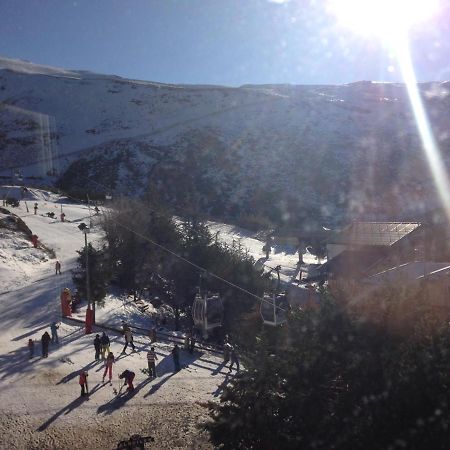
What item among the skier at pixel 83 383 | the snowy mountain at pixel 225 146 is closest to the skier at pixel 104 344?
the skier at pixel 83 383

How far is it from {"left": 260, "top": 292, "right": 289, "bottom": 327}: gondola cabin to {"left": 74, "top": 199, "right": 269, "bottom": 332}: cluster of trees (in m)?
9.50

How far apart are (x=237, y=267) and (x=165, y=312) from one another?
4827 millimetres

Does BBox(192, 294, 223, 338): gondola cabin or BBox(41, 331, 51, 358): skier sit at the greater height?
BBox(192, 294, 223, 338): gondola cabin

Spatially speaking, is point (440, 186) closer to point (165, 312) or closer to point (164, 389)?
point (165, 312)

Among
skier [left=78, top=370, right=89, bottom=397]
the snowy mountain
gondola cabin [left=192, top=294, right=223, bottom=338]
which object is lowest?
skier [left=78, top=370, right=89, bottom=397]

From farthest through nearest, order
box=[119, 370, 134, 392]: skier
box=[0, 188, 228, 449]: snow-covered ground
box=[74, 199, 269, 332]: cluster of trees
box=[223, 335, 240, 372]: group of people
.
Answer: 1. box=[74, 199, 269, 332]: cluster of trees
2. box=[223, 335, 240, 372]: group of people
3. box=[119, 370, 134, 392]: skier
4. box=[0, 188, 228, 449]: snow-covered ground

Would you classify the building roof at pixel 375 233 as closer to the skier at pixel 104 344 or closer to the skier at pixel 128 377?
the skier at pixel 104 344

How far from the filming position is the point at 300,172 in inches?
2739

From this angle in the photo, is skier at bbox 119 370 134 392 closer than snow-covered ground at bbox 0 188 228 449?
No

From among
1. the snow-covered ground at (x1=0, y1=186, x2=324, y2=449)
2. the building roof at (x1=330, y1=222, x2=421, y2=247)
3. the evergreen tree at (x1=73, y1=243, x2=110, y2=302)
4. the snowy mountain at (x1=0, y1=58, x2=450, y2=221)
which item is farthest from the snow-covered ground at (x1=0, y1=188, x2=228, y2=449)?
the snowy mountain at (x1=0, y1=58, x2=450, y2=221)

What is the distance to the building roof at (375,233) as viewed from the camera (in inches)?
1219

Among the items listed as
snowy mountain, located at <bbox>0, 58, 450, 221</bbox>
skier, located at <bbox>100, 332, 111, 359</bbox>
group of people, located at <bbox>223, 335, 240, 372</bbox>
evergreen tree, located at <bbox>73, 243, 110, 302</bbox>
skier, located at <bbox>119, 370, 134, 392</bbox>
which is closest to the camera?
skier, located at <bbox>119, 370, 134, 392</bbox>

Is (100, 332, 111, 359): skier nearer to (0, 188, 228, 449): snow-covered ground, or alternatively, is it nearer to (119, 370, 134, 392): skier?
(0, 188, 228, 449): snow-covered ground

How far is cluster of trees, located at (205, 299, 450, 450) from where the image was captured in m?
6.48
